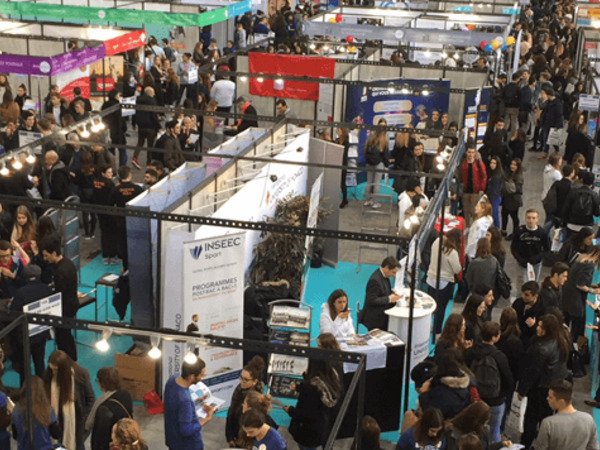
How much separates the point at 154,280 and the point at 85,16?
1205 centimetres

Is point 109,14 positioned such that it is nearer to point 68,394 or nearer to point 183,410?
point 68,394

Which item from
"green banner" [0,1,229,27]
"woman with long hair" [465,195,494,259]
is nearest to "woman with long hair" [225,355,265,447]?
"woman with long hair" [465,195,494,259]

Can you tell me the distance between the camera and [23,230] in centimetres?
986

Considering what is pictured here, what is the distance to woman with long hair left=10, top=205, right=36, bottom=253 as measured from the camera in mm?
9805

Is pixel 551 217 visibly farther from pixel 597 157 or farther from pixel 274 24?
pixel 274 24

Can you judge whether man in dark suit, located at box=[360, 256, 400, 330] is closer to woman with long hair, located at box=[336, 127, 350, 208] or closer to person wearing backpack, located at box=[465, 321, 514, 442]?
person wearing backpack, located at box=[465, 321, 514, 442]

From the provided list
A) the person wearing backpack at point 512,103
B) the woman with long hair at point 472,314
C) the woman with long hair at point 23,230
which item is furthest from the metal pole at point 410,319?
the person wearing backpack at point 512,103

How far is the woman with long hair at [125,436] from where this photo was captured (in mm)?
6082

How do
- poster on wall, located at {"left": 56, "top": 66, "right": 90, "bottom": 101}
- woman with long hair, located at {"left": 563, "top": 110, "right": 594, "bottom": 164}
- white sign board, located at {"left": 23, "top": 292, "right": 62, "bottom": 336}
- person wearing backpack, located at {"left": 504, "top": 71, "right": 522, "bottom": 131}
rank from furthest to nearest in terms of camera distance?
person wearing backpack, located at {"left": 504, "top": 71, "right": 522, "bottom": 131}, poster on wall, located at {"left": 56, "top": 66, "right": 90, "bottom": 101}, woman with long hair, located at {"left": 563, "top": 110, "right": 594, "bottom": 164}, white sign board, located at {"left": 23, "top": 292, "right": 62, "bottom": 336}

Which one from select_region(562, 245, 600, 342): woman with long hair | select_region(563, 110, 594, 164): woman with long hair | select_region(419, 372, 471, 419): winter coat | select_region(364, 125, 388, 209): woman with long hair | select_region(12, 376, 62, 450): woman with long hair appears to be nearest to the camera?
select_region(12, 376, 62, 450): woman with long hair

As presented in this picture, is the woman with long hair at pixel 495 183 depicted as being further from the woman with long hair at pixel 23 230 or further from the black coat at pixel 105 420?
the black coat at pixel 105 420

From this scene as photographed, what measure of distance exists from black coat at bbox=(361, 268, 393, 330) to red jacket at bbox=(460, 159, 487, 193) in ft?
13.6

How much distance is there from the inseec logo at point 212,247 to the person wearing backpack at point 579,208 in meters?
4.78

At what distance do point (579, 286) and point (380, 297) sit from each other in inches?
73.3
